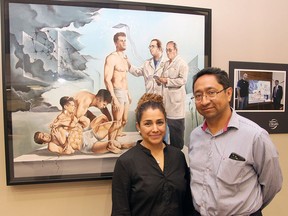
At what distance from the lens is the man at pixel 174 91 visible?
1559 millimetres

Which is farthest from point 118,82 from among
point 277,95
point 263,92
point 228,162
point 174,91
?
point 277,95

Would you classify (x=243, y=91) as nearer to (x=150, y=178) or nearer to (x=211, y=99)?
(x=211, y=99)

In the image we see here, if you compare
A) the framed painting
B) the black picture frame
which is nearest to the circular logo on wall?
the black picture frame

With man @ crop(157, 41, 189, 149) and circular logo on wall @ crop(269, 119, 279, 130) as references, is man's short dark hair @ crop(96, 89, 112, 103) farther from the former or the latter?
circular logo on wall @ crop(269, 119, 279, 130)

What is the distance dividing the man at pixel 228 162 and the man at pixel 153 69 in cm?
36

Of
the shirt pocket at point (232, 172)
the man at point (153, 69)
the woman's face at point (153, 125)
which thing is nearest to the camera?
the shirt pocket at point (232, 172)

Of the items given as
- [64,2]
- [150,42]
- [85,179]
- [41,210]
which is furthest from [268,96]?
[41,210]

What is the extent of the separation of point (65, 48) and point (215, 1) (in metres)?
0.96

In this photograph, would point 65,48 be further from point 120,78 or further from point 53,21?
point 120,78

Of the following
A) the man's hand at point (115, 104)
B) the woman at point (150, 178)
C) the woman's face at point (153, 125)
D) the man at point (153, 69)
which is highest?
the man at point (153, 69)

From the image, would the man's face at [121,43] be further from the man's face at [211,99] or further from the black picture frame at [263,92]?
the black picture frame at [263,92]

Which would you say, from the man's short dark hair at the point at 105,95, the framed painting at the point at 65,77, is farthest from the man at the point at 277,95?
the man's short dark hair at the point at 105,95

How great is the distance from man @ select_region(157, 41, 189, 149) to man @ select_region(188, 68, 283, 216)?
0.33 metres

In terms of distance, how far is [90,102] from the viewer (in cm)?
146
